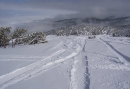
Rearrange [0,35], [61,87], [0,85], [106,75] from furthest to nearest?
[0,35]
[106,75]
[0,85]
[61,87]

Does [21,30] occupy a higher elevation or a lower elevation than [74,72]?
higher

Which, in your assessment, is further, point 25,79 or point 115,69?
point 115,69

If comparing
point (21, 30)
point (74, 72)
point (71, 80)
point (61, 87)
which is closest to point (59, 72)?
point (74, 72)

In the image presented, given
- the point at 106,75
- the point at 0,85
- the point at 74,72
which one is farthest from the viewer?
the point at 74,72

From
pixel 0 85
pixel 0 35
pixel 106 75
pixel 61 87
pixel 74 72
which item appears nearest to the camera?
pixel 61 87

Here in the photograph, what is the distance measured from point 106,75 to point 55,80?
2.81 m

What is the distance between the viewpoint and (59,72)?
9.22 m

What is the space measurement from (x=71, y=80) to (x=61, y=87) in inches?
35.0

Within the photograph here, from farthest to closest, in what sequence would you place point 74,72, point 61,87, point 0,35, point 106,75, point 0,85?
point 0,35 < point 74,72 < point 106,75 < point 0,85 < point 61,87

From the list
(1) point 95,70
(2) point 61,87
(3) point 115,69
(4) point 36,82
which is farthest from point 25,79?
(3) point 115,69

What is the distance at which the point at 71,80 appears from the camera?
7598 mm

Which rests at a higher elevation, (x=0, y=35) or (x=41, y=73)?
(x=0, y=35)

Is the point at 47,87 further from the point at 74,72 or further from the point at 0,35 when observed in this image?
the point at 0,35

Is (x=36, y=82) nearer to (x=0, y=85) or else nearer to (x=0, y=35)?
(x=0, y=85)
